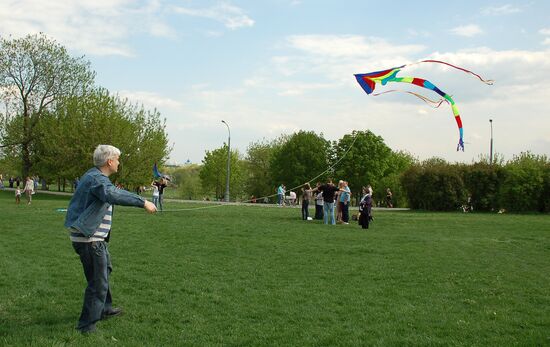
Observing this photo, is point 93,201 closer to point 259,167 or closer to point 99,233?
point 99,233

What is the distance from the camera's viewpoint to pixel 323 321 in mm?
6457

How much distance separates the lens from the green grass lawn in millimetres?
5863

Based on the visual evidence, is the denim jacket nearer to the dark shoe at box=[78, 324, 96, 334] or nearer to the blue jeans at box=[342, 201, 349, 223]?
the dark shoe at box=[78, 324, 96, 334]

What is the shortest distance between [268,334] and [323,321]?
0.88 meters

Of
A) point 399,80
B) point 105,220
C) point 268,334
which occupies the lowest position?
point 268,334

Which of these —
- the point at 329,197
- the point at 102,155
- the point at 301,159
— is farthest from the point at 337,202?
the point at 301,159

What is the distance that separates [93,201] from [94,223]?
0.24 m

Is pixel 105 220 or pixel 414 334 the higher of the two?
pixel 105 220

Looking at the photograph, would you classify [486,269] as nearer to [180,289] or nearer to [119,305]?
[180,289]

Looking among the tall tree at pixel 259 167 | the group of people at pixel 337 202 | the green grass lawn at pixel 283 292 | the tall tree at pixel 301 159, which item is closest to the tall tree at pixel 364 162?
the tall tree at pixel 301 159

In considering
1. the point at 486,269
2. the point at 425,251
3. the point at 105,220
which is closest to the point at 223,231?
the point at 425,251

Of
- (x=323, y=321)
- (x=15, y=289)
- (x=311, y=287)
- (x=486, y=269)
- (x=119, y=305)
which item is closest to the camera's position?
(x=323, y=321)

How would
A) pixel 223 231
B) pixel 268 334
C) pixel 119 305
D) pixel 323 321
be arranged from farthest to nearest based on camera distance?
pixel 223 231 < pixel 119 305 < pixel 323 321 < pixel 268 334

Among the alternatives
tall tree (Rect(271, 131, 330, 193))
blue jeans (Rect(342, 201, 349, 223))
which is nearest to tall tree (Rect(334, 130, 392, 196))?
tall tree (Rect(271, 131, 330, 193))
